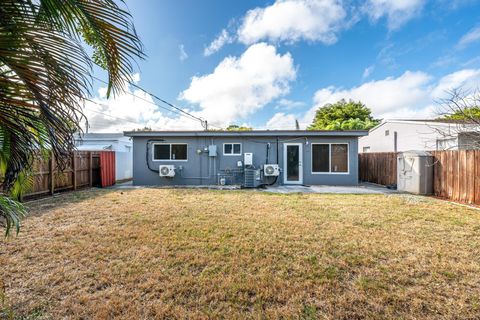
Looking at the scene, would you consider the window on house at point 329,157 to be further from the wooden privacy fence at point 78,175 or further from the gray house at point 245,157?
the wooden privacy fence at point 78,175

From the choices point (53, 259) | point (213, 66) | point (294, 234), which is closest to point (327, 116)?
point (213, 66)

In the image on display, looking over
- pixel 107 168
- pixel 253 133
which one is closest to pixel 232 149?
pixel 253 133

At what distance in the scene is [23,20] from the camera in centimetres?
105

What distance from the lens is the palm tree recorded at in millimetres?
1045

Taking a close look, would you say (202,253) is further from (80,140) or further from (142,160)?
(142,160)

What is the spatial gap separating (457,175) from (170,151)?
10.3 metres

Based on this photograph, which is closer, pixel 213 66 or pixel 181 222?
pixel 181 222

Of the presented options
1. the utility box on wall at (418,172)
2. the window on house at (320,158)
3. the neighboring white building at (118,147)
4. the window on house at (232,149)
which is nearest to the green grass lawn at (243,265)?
the utility box on wall at (418,172)

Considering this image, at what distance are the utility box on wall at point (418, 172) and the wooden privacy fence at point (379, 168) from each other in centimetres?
141

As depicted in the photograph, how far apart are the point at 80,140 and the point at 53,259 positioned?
238 centimetres

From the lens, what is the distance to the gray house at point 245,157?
956 cm

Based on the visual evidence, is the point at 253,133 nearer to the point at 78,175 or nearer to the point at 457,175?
the point at 457,175

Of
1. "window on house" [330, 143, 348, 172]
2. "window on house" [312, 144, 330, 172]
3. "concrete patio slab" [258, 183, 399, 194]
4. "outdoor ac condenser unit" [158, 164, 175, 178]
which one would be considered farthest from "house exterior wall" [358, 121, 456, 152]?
"outdoor ac condenser unit" [158, 164, 175, 178]

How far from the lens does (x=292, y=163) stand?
9.85 m
